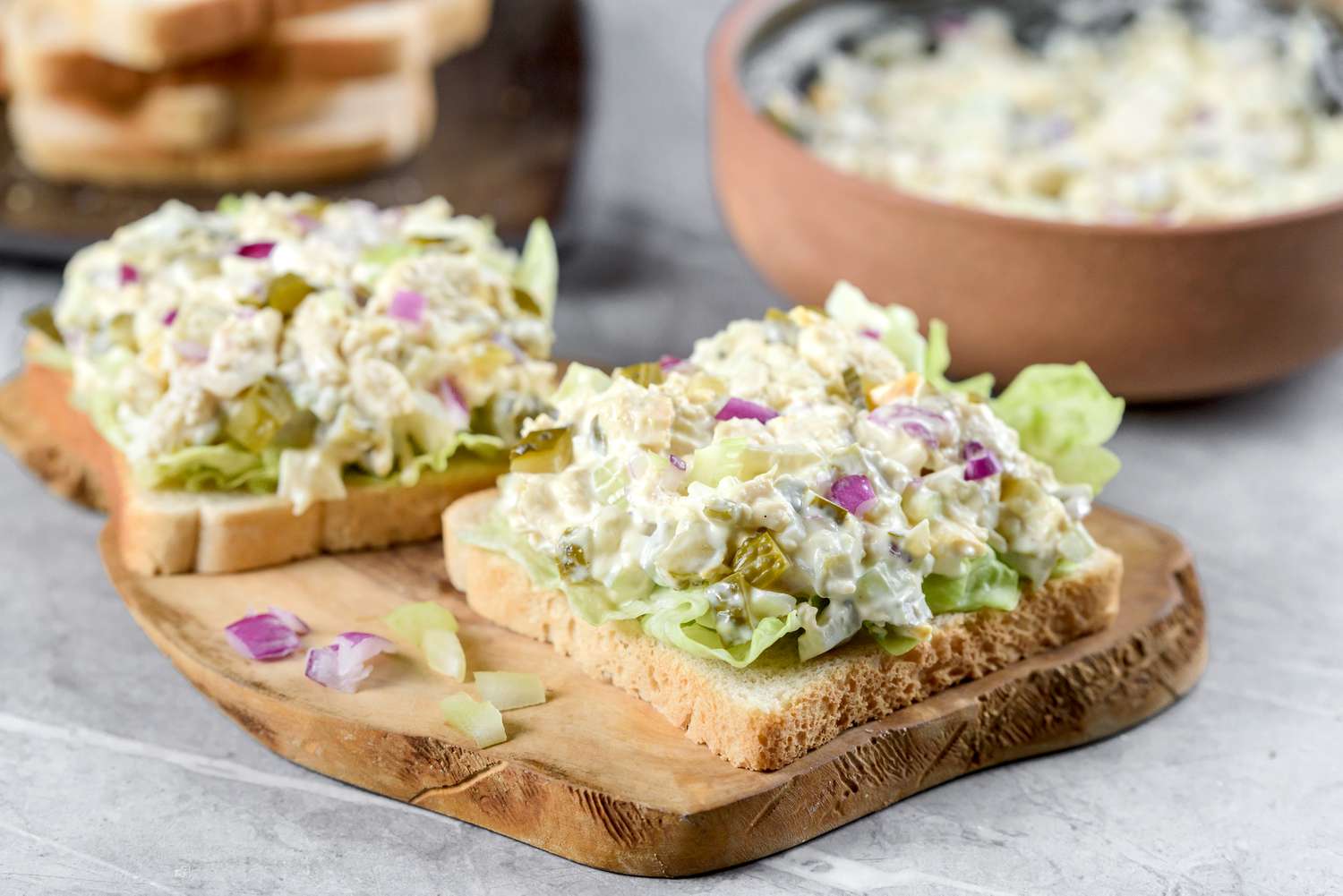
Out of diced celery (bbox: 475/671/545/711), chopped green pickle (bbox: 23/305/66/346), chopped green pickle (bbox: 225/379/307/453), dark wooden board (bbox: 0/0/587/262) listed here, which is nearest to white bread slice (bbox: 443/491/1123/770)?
diced celery (bbox: 475/671/545/711)

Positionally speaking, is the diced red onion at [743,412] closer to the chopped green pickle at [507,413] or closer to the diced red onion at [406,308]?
the chopped green pickle at [507,413]

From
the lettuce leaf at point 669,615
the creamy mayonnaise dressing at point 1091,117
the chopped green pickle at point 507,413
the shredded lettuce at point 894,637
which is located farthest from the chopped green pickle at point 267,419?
the creamy mayonnaise dressing at point 1091,117

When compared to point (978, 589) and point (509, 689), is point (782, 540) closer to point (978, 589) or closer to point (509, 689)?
point (978, 589)

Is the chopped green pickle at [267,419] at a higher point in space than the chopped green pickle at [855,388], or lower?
lower

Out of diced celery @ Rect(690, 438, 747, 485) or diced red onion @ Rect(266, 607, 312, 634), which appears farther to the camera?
diced red onion @ Rect(266, 607, 312, 634)

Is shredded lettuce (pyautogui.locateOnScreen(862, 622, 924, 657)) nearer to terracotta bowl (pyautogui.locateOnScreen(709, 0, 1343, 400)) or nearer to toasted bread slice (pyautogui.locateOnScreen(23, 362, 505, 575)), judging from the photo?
toasted bread slice (pyautogui.locateOnScreen(23, 362, 505, 575))
